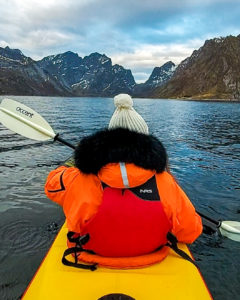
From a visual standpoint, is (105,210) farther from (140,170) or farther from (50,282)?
(50,282)

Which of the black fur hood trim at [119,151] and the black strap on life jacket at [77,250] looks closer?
the black fur hood trim at [119,151]

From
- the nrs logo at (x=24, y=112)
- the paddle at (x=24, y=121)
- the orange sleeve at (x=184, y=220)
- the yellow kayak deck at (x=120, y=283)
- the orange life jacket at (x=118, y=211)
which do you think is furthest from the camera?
the nrs logo at (x=24, y=112)

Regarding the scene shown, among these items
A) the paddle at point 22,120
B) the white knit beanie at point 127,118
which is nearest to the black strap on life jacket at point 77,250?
the white knit beanie at point 127,118

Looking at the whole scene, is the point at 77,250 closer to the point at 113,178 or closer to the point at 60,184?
the point at 60,184

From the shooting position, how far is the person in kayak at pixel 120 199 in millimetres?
3295

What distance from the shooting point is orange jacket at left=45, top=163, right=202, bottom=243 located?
328 cm

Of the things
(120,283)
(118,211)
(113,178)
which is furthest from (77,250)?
(113,178)

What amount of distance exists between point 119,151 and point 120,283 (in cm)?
149

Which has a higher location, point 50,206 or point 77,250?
point 77,250

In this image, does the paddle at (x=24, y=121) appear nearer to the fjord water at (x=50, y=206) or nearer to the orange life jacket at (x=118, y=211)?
the fjord water at (x=50, y=206)

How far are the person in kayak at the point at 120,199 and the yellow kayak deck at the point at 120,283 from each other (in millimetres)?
136

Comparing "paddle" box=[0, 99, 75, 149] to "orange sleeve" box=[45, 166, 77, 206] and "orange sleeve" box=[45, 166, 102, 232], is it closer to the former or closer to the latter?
"orange sleeve" box=[45, 166, 77, 206]

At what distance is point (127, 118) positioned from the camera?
12.5 ft

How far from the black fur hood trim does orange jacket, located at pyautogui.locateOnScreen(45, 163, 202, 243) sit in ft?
0.26
